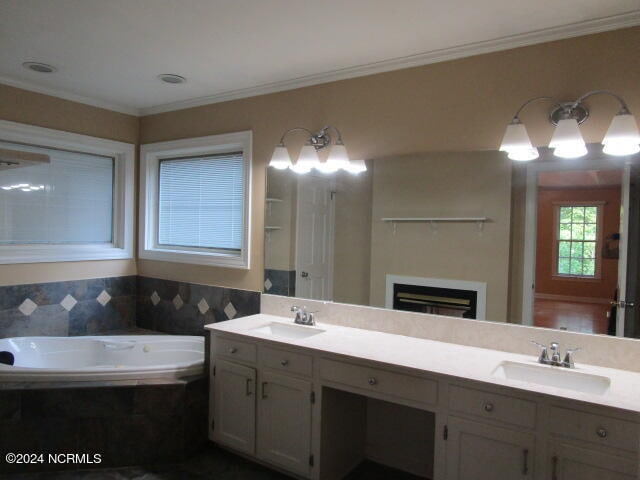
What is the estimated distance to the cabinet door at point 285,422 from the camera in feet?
7.71

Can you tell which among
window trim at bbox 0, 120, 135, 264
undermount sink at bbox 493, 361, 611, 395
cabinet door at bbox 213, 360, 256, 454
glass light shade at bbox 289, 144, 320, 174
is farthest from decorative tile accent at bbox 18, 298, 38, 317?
undermount sink at bbox 493, 361, 611, 395

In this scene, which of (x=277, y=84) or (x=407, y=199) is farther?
(x=277, y=84)

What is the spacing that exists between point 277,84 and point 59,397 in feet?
7.75

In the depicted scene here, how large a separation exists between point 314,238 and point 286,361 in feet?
2.90

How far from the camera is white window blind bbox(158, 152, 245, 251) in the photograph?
3551 mm

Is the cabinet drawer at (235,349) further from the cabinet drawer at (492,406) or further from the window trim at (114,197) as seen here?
the window trim at (114,197)

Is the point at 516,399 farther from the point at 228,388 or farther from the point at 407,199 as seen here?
the point at 228,388

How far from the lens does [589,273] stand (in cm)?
219

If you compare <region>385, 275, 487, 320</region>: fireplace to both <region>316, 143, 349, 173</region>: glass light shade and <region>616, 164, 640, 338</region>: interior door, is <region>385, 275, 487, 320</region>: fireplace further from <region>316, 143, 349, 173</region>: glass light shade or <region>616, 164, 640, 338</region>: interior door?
<region>316, 143, 349, 173</region>: glass light shade

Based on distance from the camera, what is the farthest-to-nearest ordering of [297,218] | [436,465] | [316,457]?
[297,218] → [316,457] → [436,465]

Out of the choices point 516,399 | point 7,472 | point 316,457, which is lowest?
point 7,472

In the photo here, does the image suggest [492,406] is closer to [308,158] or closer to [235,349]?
[235,349]

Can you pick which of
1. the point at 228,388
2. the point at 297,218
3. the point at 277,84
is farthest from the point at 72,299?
the point at 277,84

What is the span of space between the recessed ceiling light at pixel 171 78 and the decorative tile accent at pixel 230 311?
5.38 ft
